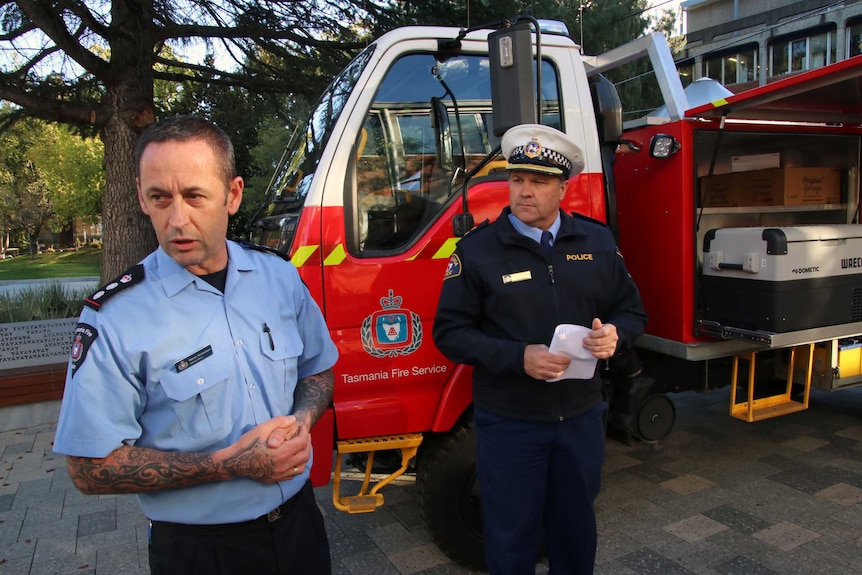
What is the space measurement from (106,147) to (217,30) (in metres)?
1.90

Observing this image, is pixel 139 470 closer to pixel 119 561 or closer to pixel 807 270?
pixel 119 561

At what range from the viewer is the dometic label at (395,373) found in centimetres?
255

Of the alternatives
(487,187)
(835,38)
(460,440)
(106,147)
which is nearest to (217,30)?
(106,147)

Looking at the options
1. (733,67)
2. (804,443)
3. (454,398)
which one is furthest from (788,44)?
(454,398)

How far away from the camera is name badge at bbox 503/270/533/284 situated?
2.11 meters

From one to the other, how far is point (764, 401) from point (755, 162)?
1448mm

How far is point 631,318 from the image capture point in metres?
2.24

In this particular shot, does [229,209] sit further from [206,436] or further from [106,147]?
[106,147]

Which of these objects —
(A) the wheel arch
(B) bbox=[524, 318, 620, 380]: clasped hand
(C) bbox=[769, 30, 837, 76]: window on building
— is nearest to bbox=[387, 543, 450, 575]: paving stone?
(A) the wheel arch

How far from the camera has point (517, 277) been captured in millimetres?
2111

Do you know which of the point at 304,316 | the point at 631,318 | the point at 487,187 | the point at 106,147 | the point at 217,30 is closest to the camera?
the point at 304,316

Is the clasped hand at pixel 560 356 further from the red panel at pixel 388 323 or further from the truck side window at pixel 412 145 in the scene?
the truck side window at pixel 412 145

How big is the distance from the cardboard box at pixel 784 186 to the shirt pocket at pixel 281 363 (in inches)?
124

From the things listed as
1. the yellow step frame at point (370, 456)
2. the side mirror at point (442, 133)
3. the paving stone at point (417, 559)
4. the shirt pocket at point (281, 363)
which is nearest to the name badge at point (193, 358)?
the shirt pocket at point (281, 363)
